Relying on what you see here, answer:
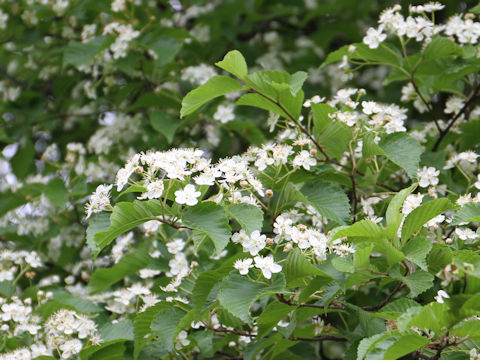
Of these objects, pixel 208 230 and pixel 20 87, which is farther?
pixel 20 87

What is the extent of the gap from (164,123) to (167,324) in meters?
1.64

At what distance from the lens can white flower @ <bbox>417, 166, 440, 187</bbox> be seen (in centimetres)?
274

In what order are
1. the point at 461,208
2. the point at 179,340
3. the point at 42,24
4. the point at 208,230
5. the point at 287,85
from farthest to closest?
the point at 42,24 < the point at 179,340 < the point at 287,85 < the point at 461,208 < the point at 208,230

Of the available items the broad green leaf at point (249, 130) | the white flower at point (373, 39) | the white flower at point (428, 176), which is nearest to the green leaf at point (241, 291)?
the white flower at point (428, 176)

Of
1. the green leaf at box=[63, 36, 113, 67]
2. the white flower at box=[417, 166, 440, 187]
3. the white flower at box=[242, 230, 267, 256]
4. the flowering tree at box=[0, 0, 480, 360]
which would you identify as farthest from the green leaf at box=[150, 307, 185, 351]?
the green leaf at box=[63, 36, 113, 67]

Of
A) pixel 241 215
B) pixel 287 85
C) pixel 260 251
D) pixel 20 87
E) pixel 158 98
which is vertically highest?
pixel 287 85

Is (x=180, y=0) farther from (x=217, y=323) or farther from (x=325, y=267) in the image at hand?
(x=325, y=267)

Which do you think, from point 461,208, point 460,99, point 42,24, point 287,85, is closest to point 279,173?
point 287,85

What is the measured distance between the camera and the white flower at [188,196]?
2029 millimetres

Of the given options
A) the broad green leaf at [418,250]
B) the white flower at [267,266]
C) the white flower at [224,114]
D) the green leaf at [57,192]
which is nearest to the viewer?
the broad green leaf at [418,250]

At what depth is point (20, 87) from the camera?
195 inches

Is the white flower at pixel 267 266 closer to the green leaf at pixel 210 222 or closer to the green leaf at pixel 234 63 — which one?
the green leaf at pixel 210 222

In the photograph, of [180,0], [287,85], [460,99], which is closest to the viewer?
[287,85]

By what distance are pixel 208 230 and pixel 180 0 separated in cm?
332
